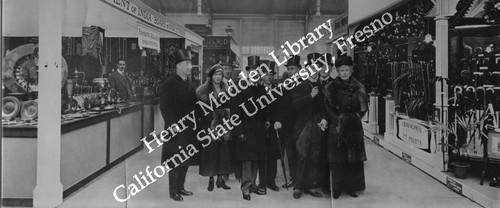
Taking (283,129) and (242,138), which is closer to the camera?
(242,138)

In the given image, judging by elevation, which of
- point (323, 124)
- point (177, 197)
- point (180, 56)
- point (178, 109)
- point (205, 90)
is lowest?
point (177, 197)

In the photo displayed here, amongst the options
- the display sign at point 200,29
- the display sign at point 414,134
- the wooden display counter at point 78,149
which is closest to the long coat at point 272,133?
the display sign at point 200,29

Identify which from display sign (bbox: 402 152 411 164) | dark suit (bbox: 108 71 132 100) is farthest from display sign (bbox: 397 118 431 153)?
dark suit (bbox: 108 71 132 100)

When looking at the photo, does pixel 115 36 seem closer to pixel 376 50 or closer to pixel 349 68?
pixel 349 68

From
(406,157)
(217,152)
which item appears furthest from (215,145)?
(406,157)

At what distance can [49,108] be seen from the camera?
9.90 feet

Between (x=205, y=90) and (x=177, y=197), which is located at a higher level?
(x=205, y=90)

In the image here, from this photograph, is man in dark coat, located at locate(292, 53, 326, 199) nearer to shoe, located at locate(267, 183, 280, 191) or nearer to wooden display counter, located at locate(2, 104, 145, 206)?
shoe, located at locate(267, 183, 280, 191)

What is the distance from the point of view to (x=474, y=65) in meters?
3.32

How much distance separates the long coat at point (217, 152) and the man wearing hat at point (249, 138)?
8 cm

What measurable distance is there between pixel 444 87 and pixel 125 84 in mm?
3023

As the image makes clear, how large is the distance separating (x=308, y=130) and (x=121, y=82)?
181cm

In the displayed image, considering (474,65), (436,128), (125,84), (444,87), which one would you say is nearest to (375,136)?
(436,128)

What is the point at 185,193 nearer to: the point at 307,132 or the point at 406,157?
the point at 307,132
